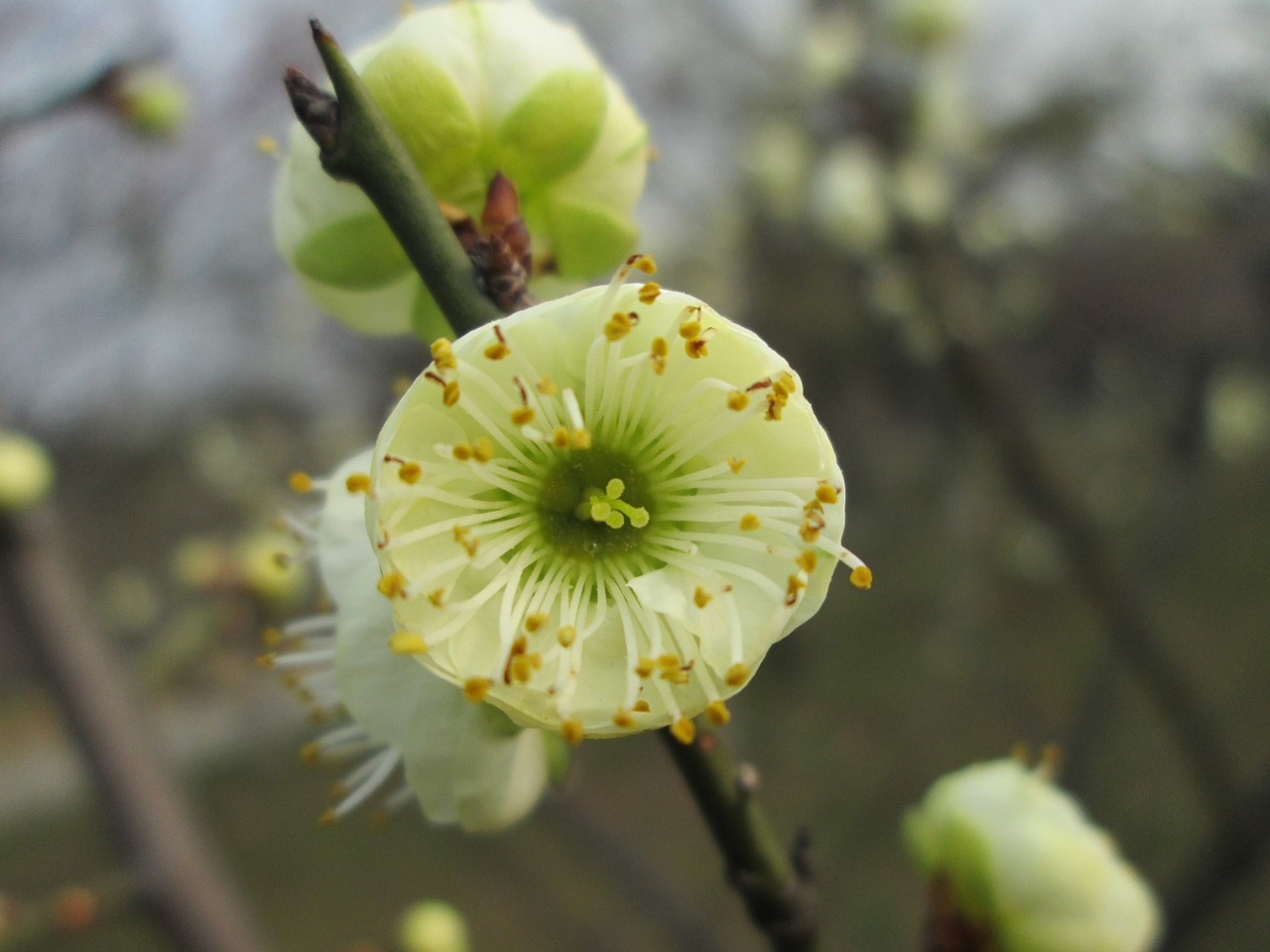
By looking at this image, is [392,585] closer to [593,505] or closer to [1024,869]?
[593,505]

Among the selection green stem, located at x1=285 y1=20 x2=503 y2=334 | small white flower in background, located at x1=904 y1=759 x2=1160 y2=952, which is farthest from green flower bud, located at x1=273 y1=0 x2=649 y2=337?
small white flower in background, located at x1=904 y1=759 x2=1160 y2=952

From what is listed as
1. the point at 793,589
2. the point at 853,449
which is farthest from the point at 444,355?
the point at 853,449

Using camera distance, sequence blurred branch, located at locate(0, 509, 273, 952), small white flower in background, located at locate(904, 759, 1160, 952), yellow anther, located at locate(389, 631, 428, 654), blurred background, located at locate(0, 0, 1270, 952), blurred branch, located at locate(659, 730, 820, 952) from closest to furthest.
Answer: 1. yellow anther, located at locate(389, 631, 428, 654)
2. blurred branch, located at locate(659, 730, 820, 952)
3. small white flower in background, located at locate(904, 759, 1160, 952)
4. blurred branch, located at locate(0, 509, 273, 952)
5. blurred background, located at locate(0, 0, 1270, 952)

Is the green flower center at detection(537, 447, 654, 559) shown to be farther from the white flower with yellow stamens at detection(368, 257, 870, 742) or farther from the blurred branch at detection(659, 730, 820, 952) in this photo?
the blurred branch at detection(659, 730, 820, 952)

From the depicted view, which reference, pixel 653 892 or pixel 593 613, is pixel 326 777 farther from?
pixel 593 613

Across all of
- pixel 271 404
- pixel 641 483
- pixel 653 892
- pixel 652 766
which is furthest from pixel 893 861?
pixel 271 404

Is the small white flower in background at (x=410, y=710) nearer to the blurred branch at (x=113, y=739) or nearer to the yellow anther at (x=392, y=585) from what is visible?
the yellow anther at (x=392, y=585)

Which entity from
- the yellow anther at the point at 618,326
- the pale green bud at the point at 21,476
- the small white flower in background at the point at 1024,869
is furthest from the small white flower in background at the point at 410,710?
the pale green bud at the point at 21,476

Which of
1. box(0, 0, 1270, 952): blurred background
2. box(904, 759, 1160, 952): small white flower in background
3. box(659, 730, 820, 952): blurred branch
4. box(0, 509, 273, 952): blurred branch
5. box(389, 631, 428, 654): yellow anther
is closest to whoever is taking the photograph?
box(389, 631, 428, 654): yellow anther

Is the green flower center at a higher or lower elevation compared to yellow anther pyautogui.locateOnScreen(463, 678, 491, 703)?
higher
